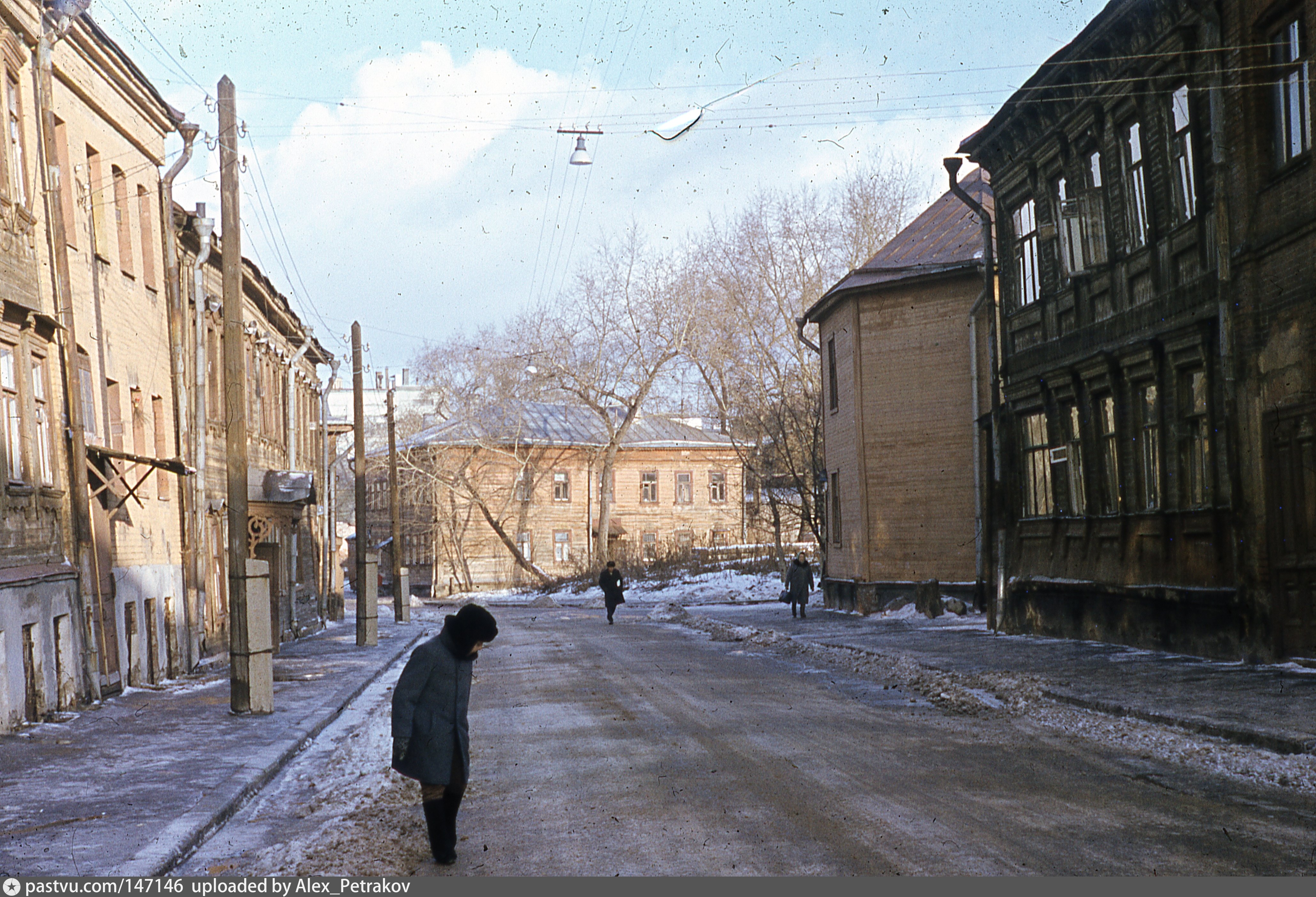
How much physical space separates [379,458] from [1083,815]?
67.1m

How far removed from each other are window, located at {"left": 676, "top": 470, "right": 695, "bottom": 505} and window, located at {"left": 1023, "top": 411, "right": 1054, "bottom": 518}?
157 ft

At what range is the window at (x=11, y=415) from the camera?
14.2 m

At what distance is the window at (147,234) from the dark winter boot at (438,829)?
53.5ft

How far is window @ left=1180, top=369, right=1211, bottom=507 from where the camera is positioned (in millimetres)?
17234

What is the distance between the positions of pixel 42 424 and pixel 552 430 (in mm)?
54117

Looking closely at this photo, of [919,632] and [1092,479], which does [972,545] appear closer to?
[919,632]

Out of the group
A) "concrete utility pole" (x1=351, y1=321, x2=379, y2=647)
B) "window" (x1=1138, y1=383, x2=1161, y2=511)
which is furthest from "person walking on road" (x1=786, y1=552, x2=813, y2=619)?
"window" (x1=1138, y1=383, x2=1161, y2=511)

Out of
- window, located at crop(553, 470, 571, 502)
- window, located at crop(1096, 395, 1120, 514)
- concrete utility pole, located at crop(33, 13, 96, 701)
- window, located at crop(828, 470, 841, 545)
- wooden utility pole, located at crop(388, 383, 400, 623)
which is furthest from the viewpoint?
window, located at crop(553, 470, 571, 502)

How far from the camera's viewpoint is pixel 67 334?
1631 cm

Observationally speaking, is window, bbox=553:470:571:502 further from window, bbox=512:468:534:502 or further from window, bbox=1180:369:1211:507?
window, bbox=1180:369:1211:507

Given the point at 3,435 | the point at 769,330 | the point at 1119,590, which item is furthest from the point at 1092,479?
the point at 769,330

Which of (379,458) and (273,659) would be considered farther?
(379,458)

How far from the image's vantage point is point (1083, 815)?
777 cm

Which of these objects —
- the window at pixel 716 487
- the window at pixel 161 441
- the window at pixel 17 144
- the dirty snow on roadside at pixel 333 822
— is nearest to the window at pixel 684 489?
the window at pixel 716 487
